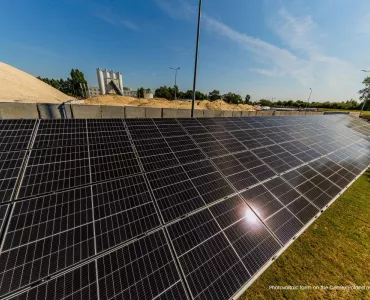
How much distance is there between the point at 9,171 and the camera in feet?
13.9

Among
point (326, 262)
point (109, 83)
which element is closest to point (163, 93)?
point (109, 83)

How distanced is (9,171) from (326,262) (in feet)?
38.4

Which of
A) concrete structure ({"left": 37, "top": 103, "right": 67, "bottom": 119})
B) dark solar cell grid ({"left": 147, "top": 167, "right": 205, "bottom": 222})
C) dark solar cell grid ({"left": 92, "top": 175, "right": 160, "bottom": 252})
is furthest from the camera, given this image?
concrete structure ({"left": 37, "top": 103, "right": 67, "bottom": 119})

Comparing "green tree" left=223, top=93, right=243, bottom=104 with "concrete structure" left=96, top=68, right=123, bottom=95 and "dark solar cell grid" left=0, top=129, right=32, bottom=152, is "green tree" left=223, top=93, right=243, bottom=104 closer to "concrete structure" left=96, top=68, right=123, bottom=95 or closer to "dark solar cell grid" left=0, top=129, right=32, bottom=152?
"concrete structure" left=96, top=68, right=123, bottom=95

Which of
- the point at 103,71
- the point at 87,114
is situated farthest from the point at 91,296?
the point at 103,71

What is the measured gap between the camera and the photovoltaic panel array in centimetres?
308

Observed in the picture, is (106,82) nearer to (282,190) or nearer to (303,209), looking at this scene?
(282,190)

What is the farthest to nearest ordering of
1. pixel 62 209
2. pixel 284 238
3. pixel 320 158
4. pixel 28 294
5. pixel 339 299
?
1. pixel 320 158
2. pixel 339 299
3. pixel 284 238
4. pixel 62 209
5. pixel 28 294

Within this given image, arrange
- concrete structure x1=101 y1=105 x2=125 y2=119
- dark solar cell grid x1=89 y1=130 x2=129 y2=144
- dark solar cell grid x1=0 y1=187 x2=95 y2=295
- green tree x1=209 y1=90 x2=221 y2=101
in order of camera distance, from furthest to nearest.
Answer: green tree x1=209 y1=90 x2=221 y2=101 < concrete structure x1=101 y1=105 x2=125 y2=119 < dark solar cell grid x1=89 y1=130 x2=129 y2=144 < dark solar cell grid x1=0 y1=187 x2=95 y2=295

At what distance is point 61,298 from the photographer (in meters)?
2.70

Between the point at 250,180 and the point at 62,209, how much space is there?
6.16m

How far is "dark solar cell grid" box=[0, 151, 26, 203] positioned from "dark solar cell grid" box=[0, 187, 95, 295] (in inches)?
18.1

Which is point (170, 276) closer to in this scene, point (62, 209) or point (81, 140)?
point (62, 209)

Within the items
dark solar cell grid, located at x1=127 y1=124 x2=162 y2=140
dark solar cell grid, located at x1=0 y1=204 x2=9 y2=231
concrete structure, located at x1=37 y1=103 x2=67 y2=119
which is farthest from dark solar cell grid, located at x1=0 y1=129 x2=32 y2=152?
dark solar cell grid, located at x1=127 y1=124 x2=162 y2=140
